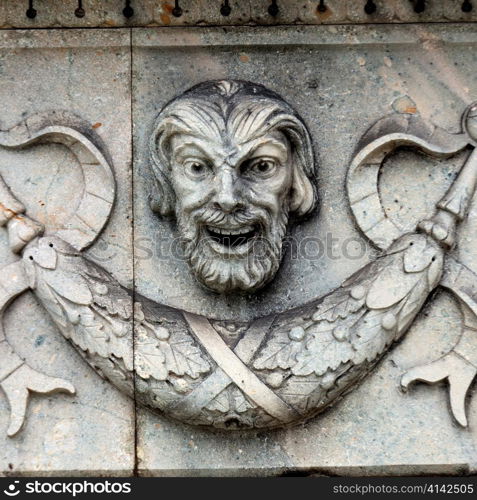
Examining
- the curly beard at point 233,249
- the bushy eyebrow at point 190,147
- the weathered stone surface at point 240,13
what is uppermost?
the weathered stone surface at point 240,13

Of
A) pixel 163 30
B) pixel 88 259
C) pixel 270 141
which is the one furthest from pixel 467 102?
pixel 88 259

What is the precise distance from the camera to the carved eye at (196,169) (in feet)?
19.1

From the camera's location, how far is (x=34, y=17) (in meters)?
6.09

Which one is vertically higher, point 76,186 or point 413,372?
point 76,186

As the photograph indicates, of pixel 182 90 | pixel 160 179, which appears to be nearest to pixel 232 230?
pixel 160 179

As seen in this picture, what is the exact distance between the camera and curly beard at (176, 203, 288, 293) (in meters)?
5.82

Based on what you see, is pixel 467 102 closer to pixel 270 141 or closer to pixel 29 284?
pixel 270 141

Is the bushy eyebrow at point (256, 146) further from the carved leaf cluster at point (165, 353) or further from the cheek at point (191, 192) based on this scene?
the carved leaf cluster at point (165, 353)

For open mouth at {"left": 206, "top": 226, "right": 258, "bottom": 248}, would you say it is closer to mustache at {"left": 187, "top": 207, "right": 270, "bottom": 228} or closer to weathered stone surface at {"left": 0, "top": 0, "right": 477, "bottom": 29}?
mustache at {"left": 187, "top": 207, "right": 270, "bottom": 228}

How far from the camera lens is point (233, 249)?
583cm

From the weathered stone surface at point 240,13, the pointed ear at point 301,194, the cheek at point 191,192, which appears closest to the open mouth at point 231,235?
the cheek at point 191,192

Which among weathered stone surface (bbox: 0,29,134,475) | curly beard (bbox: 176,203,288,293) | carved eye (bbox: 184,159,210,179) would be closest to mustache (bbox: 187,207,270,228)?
curly beard (bbox: 176,203,288,293)

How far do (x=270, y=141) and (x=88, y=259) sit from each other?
0.84 meters

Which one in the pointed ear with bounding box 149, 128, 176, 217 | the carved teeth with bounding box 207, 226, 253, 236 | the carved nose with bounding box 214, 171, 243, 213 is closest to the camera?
the carved nose with bounding box 214, 171, 243, 213
